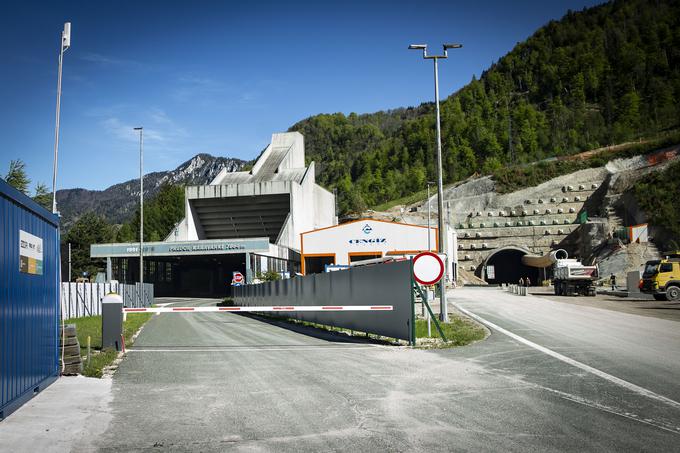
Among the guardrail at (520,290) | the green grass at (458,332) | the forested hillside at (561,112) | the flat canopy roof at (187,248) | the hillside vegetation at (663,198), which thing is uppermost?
the forested hillside at (561,112)

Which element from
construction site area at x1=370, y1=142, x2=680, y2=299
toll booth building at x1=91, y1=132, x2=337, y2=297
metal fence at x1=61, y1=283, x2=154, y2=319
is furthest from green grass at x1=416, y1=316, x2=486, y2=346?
construction site area at x1=370, y1=142, x2=680, y2=299

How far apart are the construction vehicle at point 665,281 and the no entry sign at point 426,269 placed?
24834mm

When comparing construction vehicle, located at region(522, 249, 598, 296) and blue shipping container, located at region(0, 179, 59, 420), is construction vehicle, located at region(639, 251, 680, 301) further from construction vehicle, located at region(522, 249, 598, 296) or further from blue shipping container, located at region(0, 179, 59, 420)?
blue shipping container, located at region(0, 179, 59, 420)

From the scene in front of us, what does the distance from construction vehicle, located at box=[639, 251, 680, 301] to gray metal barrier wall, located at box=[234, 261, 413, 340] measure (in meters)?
21.0

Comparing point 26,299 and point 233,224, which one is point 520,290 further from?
point 233,224

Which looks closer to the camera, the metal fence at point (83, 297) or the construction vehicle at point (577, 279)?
the metal fence at point (83, 297)

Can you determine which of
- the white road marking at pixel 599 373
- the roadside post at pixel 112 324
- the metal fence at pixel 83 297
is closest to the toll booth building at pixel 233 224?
the metal fence at pixel 83 297

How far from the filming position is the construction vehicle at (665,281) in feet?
118

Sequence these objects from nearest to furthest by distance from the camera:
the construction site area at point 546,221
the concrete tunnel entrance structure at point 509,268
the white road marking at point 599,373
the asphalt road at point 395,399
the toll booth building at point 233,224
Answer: the asphalt road at point 395,399, the white road marking at point 599,373, the construction site area at point 546,221, the toll booth building at point 233,224, the concrete tunnel entrance structure at point 509,268

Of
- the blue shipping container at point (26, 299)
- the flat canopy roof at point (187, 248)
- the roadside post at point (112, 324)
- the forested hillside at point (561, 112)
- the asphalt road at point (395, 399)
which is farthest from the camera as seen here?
the forested hillside at point (561, 112)

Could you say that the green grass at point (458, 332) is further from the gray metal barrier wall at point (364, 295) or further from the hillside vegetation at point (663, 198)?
the hillside vegetation at point (663, 198)

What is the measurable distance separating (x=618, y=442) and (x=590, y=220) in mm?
81647

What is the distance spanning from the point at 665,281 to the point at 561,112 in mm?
138969

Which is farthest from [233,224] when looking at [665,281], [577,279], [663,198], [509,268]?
[665,281]
